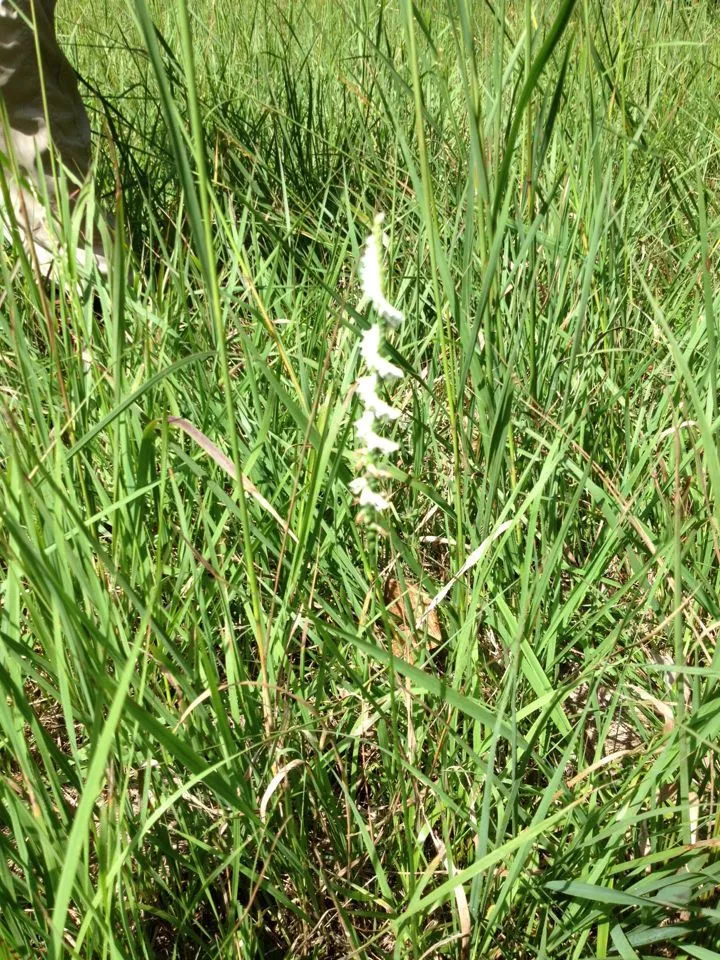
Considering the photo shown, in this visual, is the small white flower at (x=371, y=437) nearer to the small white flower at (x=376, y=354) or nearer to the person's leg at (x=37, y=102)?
the small white flower at (x=376, y=354)

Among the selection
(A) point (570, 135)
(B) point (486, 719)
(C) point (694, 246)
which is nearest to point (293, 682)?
(B) point (486, 719)

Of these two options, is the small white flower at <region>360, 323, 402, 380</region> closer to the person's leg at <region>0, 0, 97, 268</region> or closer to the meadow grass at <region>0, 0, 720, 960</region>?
the meadow grass at <region>0, 0, 720, 960</region>

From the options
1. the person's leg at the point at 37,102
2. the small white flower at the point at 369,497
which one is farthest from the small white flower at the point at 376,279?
the person's leg at the point at 37,102

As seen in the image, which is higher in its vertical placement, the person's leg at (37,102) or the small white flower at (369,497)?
the person's leg at (37,102)

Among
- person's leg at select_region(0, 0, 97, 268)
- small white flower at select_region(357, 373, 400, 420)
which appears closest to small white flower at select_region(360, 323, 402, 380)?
small white flower at select_region(357, 373, 400, 420)

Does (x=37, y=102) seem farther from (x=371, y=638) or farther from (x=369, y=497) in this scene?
(x=369, y=497)

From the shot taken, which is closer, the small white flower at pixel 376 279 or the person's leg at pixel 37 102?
the small white flower at pixel 376 279

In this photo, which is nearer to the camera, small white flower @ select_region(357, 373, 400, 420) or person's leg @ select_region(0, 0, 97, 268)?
small white flower @ select_region(357, 373, 400, 420)

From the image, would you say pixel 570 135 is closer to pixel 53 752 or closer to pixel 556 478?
pixel 556 478

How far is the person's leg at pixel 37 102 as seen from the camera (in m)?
1.46

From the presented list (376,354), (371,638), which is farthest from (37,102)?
(376,354)

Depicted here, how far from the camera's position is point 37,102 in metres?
1.57

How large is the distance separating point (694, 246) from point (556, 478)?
1.76 ft

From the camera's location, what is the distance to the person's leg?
57.6 inches
